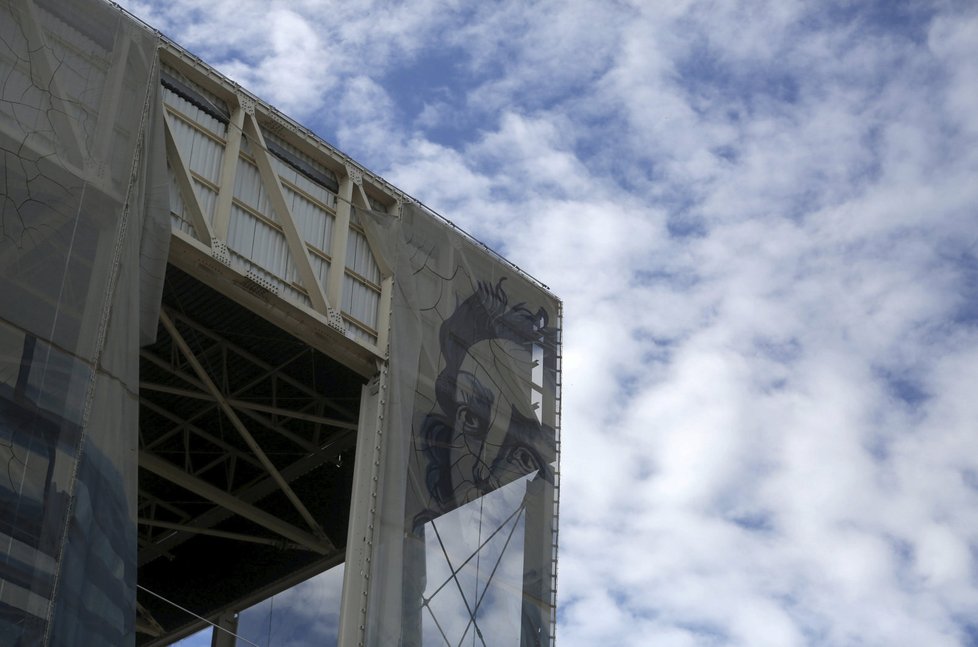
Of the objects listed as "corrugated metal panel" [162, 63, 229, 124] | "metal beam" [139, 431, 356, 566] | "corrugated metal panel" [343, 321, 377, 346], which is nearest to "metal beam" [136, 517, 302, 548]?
"metal beam" [139, 431, 356, 566]

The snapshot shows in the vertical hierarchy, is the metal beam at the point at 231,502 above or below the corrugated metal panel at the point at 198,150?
below

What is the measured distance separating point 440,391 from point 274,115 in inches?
224

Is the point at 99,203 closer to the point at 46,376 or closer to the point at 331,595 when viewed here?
the point at 46,376

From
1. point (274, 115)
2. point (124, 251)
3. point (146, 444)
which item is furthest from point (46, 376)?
point (146, 444)

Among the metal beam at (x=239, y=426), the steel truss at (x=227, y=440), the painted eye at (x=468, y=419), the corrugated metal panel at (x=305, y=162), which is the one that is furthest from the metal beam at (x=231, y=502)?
the corrugated metal panel at (x=305, y=162)

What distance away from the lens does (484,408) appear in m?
28.9

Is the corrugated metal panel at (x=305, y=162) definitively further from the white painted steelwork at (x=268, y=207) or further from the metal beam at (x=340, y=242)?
the metal beam at (x=340, y=242)

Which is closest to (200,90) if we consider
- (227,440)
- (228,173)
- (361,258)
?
(228,173)

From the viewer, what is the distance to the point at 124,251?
2333cm

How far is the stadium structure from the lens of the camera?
21.6 m

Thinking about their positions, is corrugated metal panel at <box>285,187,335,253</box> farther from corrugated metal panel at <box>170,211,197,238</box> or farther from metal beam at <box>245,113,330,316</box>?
corrugated metal panel at <box>170,211,197,238</box>

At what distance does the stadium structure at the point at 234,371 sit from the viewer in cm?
2158

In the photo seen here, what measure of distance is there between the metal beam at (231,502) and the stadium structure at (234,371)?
6 centimetres

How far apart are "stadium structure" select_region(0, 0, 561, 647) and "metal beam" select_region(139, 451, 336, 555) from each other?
0.06 m
